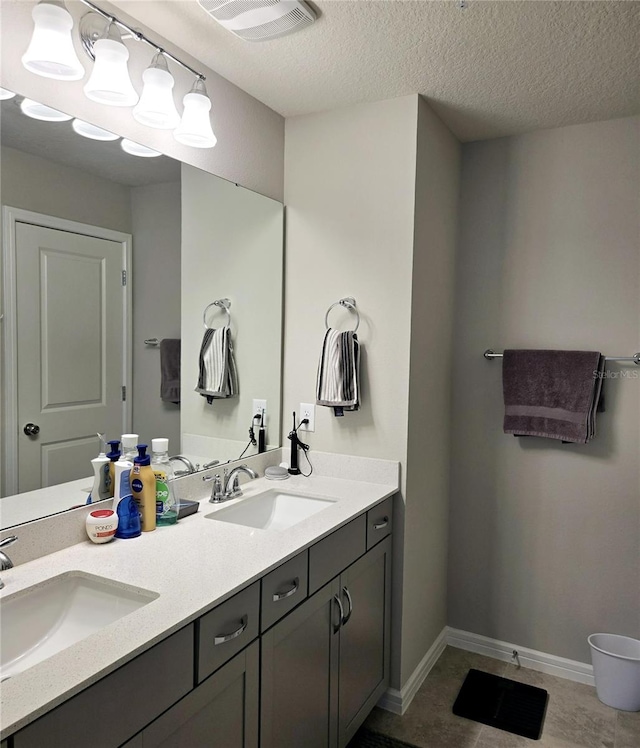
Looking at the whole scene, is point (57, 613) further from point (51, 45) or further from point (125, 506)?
point (51, 45)

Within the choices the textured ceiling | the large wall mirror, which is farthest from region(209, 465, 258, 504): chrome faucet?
the textured ceiling

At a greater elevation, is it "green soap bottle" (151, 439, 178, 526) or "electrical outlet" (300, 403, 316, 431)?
"electrical outlet" (300, 403, 316, 431)

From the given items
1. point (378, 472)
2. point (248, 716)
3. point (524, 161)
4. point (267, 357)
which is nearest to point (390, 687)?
point (378, 472)

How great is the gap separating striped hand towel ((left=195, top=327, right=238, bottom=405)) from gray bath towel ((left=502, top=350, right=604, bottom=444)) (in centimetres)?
126

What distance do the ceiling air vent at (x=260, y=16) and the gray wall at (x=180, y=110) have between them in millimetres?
291

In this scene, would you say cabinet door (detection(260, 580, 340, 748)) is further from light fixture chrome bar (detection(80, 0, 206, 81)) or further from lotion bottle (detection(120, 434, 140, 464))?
light fixture chrome bar (detection(80, 0, 206, 81))

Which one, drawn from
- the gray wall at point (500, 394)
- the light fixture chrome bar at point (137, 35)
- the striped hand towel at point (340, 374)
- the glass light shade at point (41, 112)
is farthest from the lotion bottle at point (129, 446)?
the gray wall at point (500, 394)

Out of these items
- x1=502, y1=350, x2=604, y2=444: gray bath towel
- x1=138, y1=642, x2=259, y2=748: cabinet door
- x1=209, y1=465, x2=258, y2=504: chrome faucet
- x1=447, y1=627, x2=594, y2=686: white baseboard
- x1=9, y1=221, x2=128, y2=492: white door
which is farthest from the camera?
x1=447, y1=627, x2=594, y2=686: white baseboard

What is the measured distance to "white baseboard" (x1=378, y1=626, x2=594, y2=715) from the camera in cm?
236

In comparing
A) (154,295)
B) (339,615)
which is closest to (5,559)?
(154,295)

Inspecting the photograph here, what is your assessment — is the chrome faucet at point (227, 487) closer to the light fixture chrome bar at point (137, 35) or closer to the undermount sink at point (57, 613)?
the undermount sink at point (57, 613)

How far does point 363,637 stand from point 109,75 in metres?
1.99

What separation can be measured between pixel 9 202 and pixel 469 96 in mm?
1731

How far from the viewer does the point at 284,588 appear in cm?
158
